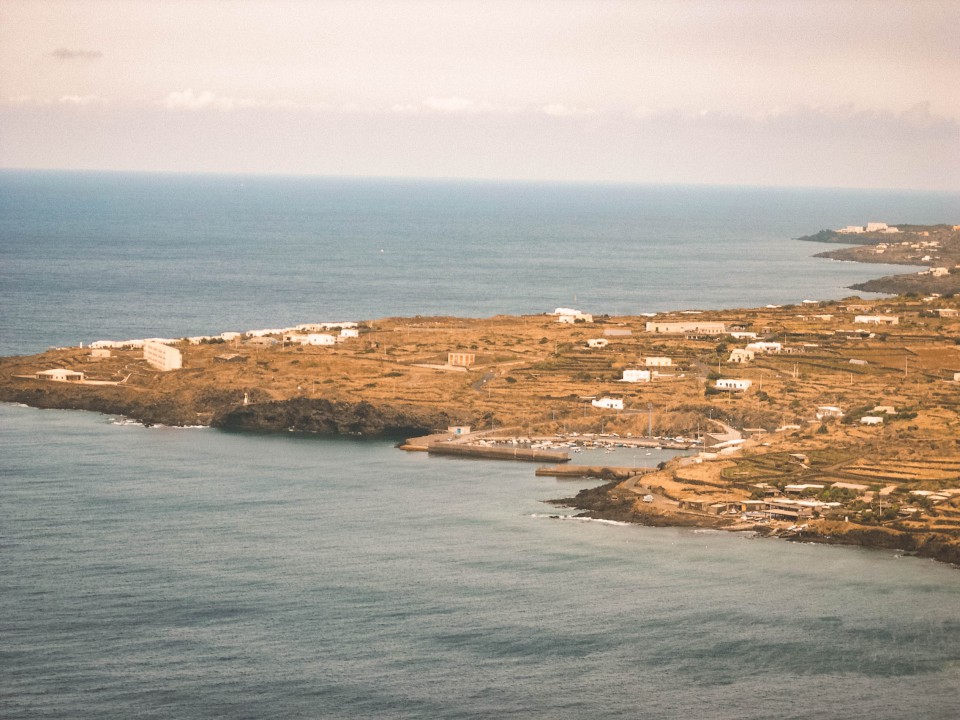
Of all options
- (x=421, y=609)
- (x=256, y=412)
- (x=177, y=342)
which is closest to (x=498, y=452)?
(x=256, y=412)

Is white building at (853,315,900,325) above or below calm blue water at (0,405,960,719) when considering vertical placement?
above

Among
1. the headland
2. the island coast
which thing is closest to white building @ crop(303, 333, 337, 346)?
the headland

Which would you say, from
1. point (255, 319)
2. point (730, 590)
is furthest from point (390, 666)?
point (255, 319)

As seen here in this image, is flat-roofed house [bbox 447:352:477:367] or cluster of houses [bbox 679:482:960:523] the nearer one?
cluster of houses [bbox 679:482:960:523]

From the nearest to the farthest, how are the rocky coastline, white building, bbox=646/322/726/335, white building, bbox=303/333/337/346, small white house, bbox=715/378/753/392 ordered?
the rocky coastline → small white house, bbox=715/378/753/392 → white building, bbox=303/333/337/346 → white building, bbox=646/322/726/335

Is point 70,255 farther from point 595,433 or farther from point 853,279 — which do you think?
point 595,433

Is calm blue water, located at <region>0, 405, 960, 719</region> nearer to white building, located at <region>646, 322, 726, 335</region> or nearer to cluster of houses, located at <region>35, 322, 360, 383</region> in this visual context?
cluster of houses, located at <region>35, 322, 360, 383</region>
